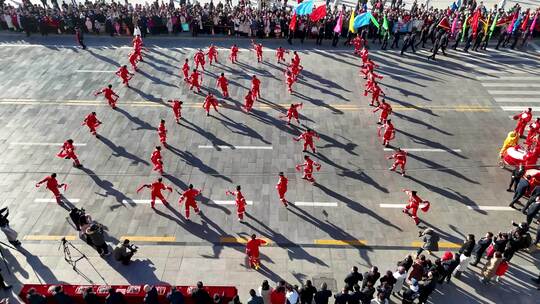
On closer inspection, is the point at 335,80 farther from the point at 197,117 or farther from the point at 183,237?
the point at 183,237

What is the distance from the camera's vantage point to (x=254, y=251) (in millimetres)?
13219

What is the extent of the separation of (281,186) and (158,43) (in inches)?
725

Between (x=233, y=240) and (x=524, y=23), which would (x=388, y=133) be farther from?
(x=524, y=23)

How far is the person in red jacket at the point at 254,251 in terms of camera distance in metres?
13.0

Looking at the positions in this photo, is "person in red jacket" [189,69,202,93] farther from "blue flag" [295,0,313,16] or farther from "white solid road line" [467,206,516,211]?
"white solid road line" [467,206,516,211]

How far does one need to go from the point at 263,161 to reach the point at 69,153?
26.4 ft

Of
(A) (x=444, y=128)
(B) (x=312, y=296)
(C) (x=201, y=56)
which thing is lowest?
(B) (x=312, y=296)

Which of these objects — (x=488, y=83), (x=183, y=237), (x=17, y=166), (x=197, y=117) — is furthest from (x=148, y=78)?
(x=488, y=83)

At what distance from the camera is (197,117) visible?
2150 centimetres

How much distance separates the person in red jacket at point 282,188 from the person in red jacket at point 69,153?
866cm

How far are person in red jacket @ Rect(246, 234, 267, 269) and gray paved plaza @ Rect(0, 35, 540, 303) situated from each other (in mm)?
355

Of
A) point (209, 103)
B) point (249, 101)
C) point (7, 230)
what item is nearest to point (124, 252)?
point (7, 230)

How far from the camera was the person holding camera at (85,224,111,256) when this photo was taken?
43.6ft

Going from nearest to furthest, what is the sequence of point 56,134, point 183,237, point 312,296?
1. point 312,296
2. point 183,237
3. point 56,134
